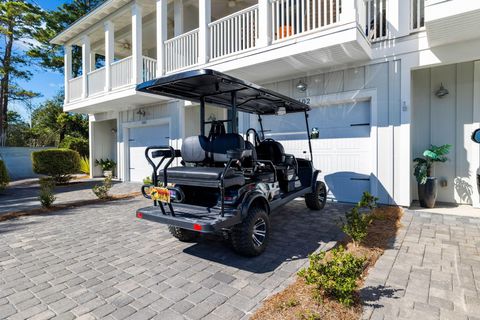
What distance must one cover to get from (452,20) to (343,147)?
2777 millimetres

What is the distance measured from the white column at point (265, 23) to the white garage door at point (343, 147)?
1.90 m

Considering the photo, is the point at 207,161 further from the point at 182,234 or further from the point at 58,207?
the point at 58,207

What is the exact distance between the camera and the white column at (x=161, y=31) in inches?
301

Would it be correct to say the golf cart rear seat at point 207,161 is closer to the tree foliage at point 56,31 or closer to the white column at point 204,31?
the white column at point 204,31

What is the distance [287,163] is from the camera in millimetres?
4539

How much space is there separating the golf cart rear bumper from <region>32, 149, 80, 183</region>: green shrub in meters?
8.30

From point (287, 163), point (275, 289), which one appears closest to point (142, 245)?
point (275, 289)

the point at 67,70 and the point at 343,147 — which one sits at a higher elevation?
the point at 67,70

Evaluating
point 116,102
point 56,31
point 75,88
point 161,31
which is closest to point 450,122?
point 161,31

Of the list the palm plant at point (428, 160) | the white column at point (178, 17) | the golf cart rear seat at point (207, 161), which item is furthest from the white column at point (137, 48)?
the palm plant at point (428, 160)

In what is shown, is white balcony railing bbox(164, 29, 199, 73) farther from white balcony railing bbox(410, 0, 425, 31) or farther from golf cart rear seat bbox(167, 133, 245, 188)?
white balcony railing bbox(410, 0, 425, 31)

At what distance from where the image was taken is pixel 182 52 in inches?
295

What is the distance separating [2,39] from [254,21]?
17997 mm

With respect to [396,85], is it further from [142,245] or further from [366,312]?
[142,245]
